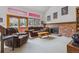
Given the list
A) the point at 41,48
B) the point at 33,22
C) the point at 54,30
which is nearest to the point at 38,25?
the point at 33,22

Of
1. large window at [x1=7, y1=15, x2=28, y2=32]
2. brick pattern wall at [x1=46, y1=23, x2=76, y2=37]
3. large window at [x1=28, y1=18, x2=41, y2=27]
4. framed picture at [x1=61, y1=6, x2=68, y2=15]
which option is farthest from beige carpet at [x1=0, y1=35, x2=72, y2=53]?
large window at [x1=28, y1=18, x2=41, y2=27]

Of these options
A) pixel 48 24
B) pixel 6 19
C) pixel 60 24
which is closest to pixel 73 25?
pixel 60 24

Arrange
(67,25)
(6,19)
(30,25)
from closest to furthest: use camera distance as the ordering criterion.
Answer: (6,19) < (67,25) < (30,25)

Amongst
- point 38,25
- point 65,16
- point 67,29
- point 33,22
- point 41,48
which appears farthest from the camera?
point 38,25

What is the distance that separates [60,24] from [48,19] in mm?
1990

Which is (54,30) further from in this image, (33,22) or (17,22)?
(17,22)

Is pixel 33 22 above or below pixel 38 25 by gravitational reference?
above

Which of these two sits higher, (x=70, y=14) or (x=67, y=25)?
(x=70, y=14)

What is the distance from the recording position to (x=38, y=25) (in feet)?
33.3

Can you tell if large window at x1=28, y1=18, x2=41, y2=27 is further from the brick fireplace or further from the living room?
the brick fireplace

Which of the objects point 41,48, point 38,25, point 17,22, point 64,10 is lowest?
point 41,48

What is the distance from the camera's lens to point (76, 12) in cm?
684

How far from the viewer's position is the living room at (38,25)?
535 centimetres
